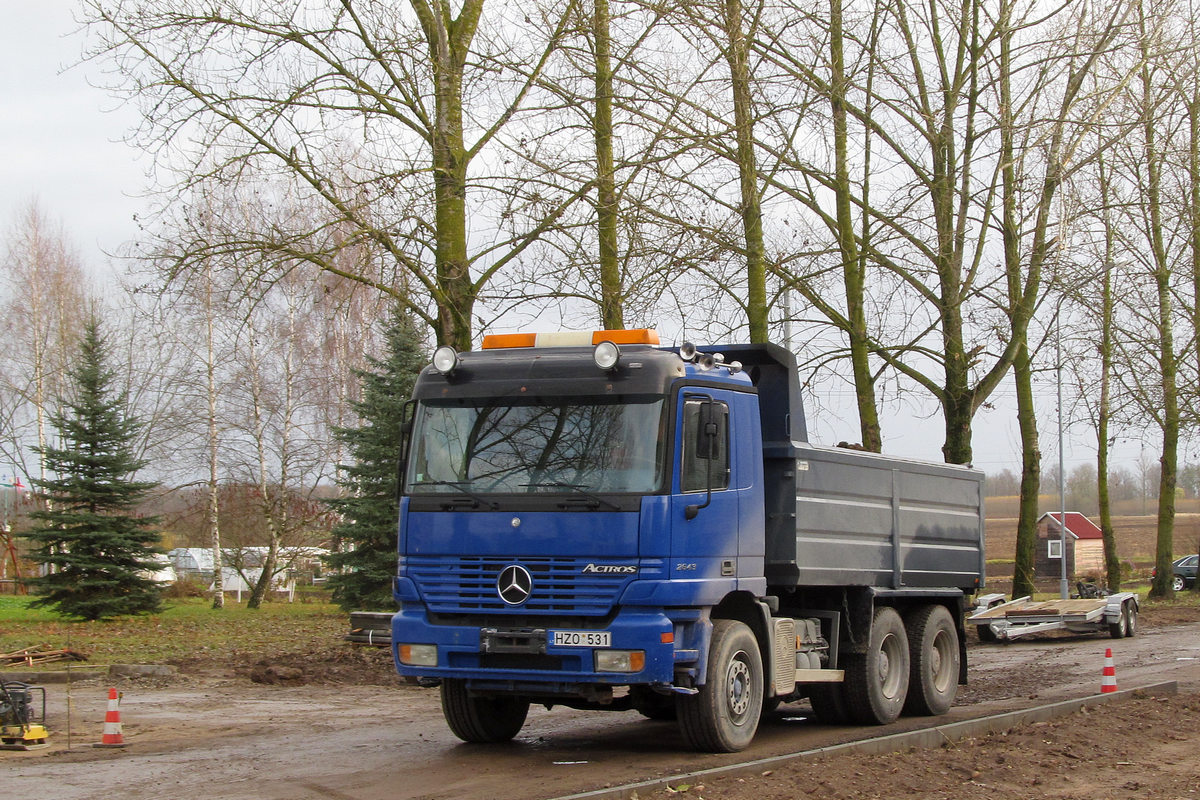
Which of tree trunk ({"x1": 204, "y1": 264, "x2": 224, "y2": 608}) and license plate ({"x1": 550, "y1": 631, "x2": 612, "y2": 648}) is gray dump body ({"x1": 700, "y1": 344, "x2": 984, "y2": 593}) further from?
tree trunk ({"x1": 204, "y1": 264, "x2": 224, "y2": 608})

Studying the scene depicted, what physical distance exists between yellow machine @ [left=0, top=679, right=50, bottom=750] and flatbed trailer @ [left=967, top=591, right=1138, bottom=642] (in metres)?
17.2

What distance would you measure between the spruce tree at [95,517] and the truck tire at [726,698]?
67.0ft

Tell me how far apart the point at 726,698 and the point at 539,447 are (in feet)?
7.89

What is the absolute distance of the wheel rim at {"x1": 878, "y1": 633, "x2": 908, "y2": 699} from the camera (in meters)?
12.2

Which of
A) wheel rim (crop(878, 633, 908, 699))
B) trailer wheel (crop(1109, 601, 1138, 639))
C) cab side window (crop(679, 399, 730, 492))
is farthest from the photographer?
trailer wheel (crop(1109, 601, 1138, 639))

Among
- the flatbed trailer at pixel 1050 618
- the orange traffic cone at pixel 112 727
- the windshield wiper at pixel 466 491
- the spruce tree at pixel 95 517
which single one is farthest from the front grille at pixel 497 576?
the spruce tree at pixel 95 517

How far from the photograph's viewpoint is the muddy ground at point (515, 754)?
319 inches

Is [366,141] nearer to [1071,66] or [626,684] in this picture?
[626,684]

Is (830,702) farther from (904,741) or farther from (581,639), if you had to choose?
(581,639)

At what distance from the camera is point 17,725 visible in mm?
9930

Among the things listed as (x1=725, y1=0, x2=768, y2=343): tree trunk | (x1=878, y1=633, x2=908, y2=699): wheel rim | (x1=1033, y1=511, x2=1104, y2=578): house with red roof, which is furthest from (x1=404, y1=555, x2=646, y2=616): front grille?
(x1=1033, y1=511, x2=1104, y2=578): house with red roof

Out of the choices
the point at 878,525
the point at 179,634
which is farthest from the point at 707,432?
the point at 179,634

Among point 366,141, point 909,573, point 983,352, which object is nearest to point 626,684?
point 909,573

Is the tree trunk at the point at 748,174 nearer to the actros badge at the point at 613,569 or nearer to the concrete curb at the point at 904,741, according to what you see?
the concrete curb at the point at 904,741
